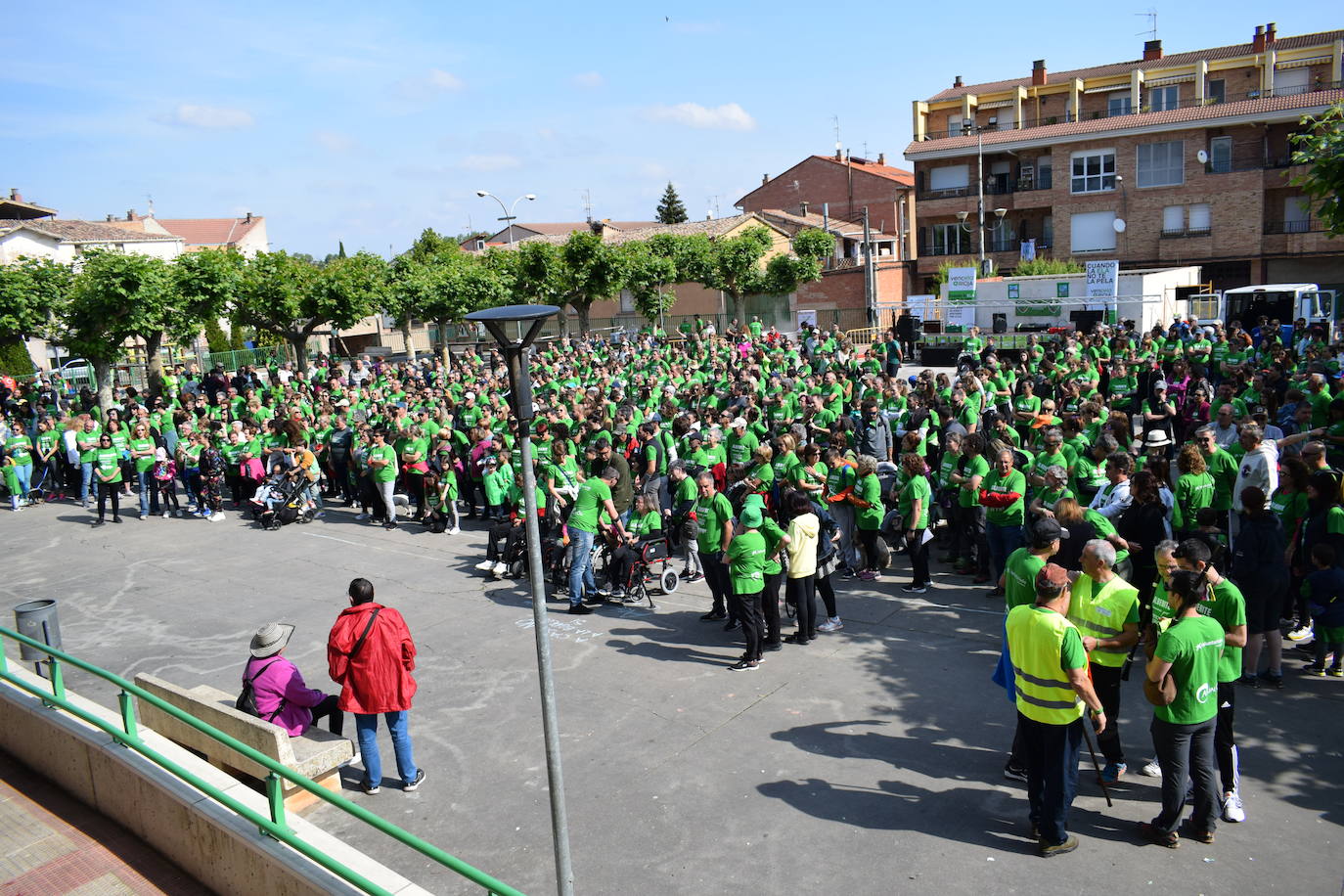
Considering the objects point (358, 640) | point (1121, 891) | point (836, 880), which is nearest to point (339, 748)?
point (358, 640)

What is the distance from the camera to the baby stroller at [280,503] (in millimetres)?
15430

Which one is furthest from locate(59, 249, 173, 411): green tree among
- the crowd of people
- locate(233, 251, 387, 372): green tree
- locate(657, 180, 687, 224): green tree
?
locate(657, 180, 687, 224): green tree

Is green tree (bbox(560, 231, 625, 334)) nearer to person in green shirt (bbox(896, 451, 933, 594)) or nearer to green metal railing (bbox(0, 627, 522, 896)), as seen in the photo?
person in green shirt (bbox(896, 451, 933, 594))

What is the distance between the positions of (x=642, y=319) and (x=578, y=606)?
147 feet

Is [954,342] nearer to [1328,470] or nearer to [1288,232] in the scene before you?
[1288,232]

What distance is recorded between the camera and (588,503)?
10.1 metres

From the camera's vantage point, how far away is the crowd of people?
5938 millimetres

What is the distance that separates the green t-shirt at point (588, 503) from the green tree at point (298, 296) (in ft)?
77.5

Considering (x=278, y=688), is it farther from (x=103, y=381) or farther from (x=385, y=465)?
(x=103, y=381)

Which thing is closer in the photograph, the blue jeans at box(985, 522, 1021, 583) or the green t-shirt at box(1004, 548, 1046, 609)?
the green t-shirt at box(1004, 548, 1046, 609)

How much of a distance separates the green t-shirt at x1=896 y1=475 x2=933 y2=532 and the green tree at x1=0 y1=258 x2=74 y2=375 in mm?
23364

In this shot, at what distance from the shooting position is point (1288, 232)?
3900cm

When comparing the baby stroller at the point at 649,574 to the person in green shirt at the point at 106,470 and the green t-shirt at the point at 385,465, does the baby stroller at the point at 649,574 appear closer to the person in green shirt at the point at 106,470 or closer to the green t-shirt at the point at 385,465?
the green t-shirt at the point at 385,465

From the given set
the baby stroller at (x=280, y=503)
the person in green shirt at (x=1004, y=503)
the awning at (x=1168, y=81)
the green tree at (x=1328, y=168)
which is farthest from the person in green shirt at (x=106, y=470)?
the awning at (x=1168, y=81)
